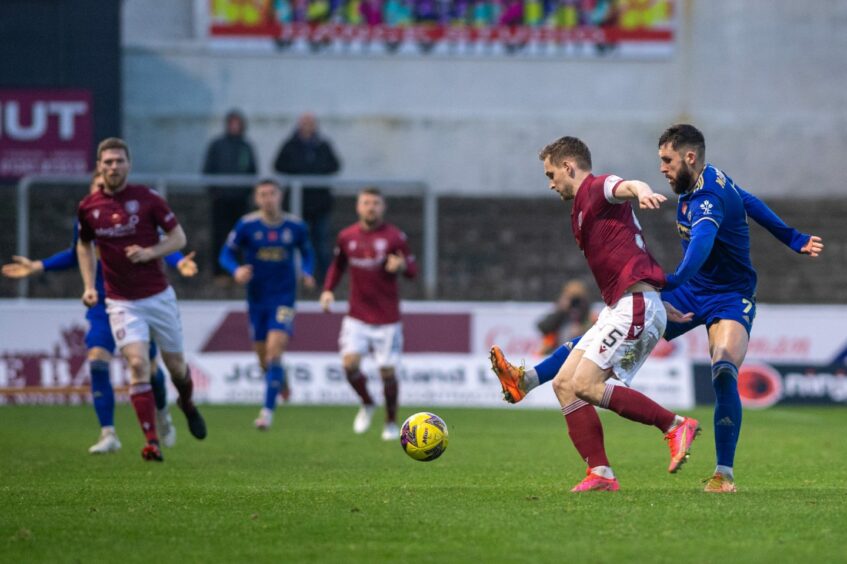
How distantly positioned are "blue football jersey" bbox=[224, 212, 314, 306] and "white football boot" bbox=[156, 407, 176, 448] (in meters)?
3.79

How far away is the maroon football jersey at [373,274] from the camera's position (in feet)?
49.0

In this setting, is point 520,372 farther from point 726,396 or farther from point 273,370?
point 273,370

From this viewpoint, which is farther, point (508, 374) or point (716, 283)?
point (716, 283)

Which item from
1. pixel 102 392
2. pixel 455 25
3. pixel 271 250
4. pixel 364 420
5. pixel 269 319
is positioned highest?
pixel 455 25

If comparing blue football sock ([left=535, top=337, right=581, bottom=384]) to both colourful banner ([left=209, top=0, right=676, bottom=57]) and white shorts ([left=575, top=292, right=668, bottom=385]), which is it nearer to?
white shorts ([left=575, top=292, right=668, bottom=385])

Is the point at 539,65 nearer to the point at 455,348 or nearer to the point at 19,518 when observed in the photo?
the point at 455,348

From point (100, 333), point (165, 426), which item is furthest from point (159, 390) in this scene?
Answer: point (100, 333)

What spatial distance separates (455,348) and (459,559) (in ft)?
42.8

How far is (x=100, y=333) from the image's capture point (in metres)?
12.4

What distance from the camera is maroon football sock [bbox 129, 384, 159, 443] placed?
36.9 ft

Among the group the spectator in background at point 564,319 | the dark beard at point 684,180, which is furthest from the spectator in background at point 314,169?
the dark beard at point 684,180

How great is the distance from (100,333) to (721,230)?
570cm

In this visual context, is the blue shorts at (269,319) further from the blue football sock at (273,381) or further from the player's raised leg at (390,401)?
the player's raised leg at (390,401)

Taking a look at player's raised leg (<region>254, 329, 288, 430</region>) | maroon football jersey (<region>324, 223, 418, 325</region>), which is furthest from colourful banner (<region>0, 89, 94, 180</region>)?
maroon football jersey (<region>324, 223, 418, 325</region>)
